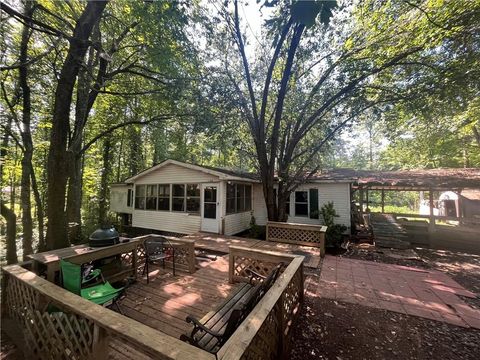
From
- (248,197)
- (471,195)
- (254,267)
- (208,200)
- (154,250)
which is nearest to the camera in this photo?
(254,267)

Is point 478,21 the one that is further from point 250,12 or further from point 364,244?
point 364,244

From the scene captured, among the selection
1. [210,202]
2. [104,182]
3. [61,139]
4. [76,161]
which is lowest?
[210,202]

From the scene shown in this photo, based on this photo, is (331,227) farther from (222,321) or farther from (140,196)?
(140,196)

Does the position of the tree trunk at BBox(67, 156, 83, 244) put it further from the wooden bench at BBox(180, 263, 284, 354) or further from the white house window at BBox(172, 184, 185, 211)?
the wooden bench at BBox(180, 263, 284, 354)

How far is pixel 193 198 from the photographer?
10273mm

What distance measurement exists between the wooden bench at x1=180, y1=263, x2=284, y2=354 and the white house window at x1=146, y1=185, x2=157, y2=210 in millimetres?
9405

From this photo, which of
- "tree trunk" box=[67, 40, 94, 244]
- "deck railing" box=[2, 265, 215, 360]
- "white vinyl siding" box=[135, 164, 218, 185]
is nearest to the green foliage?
"white vinyl siding" box=[135, 164, 218, 185]

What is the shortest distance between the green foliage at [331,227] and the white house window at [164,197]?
8.01m

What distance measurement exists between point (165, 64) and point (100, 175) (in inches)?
569

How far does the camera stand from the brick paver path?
3.59 meters

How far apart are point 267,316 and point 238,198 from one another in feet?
30.2

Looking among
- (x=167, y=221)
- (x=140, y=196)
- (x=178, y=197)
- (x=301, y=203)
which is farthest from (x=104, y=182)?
(x=301, y=203)

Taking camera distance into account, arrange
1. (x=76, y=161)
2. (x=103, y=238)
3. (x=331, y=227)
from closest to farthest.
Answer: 1. (x=103, y=238)
2. (x=331, y=227)
3. (x=76, y=161)

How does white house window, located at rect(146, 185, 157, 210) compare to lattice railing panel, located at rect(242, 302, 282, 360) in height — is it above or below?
above
